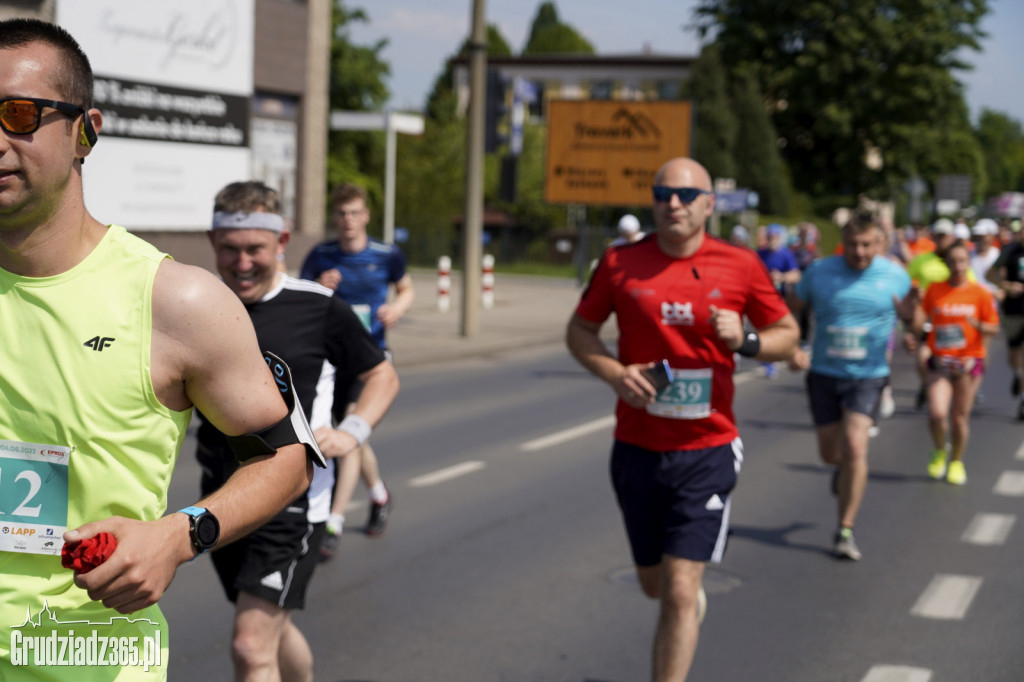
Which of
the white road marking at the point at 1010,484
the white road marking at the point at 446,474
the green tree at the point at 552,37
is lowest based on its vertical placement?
the white road marking at the point at 446,474

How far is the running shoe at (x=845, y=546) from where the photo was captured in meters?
7.55

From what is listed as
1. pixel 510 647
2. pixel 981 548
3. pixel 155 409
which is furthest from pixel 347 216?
pixel 155 409

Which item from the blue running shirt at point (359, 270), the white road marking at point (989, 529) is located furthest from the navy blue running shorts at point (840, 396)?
the blue running shirt at point (359, 270)

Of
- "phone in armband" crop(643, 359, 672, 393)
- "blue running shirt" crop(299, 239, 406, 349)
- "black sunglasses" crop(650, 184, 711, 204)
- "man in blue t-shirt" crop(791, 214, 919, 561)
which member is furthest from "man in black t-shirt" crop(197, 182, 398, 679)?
"man in blue t-shirt" crop(791, 214, 919, 561)

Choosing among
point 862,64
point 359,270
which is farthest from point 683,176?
point 862,64

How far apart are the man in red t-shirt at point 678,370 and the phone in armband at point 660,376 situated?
2 cm

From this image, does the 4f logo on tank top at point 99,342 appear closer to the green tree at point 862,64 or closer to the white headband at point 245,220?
the white headband at point 245,220

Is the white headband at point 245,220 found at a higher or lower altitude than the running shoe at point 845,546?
higher

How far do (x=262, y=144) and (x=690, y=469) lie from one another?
831 inches

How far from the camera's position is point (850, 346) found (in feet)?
26.3

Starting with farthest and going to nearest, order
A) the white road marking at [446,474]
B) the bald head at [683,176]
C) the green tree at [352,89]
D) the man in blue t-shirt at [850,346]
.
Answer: the green tree at [352,89]
the white road marking at [446,474]
the man in blue t-shirt at [850,346]
the bald head at [683,176]

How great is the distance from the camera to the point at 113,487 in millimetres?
2240

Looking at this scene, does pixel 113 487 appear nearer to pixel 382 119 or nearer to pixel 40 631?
pixel 40 631

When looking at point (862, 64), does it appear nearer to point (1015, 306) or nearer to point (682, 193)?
point (1015, 306)
